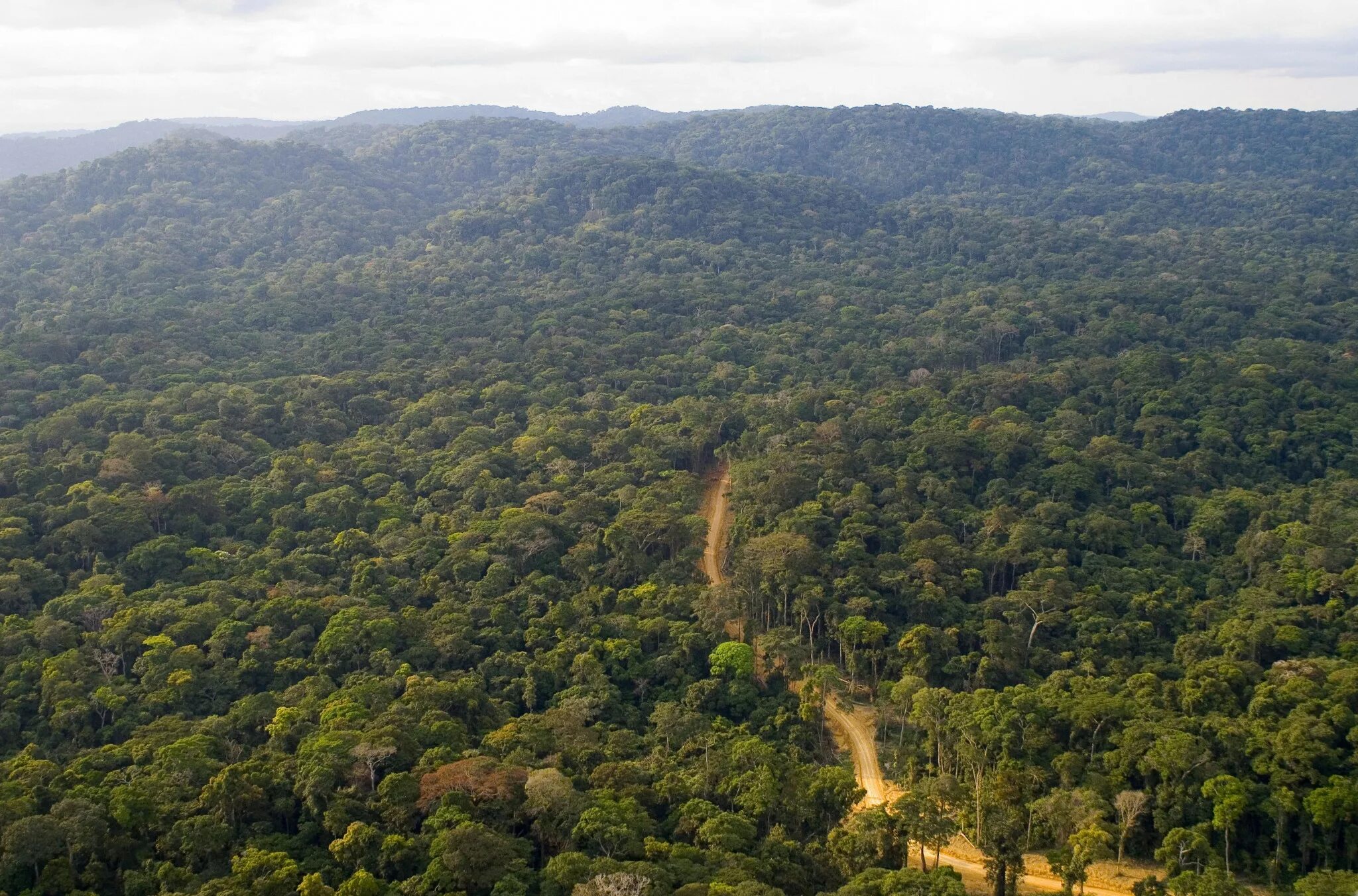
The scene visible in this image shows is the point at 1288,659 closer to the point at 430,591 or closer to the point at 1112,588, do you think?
the point at 1112,588

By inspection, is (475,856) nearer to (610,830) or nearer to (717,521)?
(610,830)

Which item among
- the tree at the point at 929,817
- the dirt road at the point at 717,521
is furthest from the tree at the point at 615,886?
the dirt road at the point at 717,521

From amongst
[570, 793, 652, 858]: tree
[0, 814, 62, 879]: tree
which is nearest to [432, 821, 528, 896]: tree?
[570, 793, 652, 858]: tree

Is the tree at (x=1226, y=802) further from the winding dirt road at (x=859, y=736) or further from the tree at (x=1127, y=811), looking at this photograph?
the winding dirt road at (x=859, y=736)

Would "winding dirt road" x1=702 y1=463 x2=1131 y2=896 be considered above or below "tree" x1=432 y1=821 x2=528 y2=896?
below

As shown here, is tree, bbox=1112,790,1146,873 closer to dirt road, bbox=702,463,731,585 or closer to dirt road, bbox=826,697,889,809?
dirt road, bbox=826,697,889,809
